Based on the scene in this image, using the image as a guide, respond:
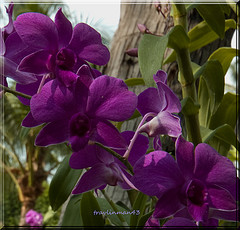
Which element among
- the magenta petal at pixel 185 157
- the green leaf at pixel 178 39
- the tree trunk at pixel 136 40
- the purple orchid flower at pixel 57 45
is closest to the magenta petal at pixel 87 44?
the purple orchid flower at pixel 57 45

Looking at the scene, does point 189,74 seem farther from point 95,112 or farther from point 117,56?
point 117,56

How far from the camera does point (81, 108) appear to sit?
28cm

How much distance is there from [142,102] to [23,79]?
0.36 feet

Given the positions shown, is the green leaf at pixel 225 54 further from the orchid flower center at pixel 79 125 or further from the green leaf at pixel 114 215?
the orchid flower center at pixel 79 125

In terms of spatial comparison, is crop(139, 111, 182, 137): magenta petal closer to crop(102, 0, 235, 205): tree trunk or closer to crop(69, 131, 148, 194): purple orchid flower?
crop(69, 131, 148, 194): purple orchid flower

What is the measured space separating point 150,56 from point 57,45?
0.17 m

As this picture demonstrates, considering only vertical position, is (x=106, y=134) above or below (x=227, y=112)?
above

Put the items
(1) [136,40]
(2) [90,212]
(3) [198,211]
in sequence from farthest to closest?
(1) [136,40] → (2) [90,212] → (3) [198,211]

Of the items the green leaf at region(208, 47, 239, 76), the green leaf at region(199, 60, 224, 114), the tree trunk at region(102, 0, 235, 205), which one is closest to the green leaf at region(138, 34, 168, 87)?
the green leaf at region(199, 60, 224, 114)

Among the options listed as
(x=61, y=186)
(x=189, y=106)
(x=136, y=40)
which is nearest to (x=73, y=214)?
(x=61, y=186)

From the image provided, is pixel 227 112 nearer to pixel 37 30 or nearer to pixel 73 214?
pixel 73 214

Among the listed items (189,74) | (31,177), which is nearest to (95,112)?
(189,74)

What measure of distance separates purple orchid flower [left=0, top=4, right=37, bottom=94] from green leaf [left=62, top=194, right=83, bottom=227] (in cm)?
25

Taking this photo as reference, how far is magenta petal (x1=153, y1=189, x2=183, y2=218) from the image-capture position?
11.1 inches
